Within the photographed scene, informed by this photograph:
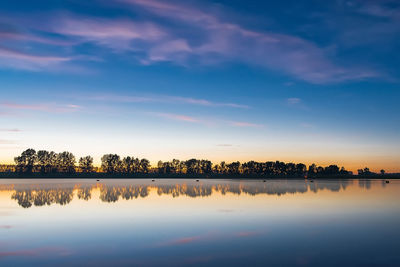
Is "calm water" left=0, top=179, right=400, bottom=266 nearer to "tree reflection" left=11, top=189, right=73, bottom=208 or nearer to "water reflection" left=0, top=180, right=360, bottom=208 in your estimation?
"tree reflection" left=11, top=189, right=73, bottom=208

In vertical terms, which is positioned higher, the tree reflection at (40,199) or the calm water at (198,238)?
the calm water at (198,238)

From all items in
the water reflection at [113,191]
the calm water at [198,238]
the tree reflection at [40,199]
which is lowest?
the water reflection at [113,191]

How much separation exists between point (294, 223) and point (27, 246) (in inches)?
760

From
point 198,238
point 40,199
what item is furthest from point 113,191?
point 198,238

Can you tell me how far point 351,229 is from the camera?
2403cm

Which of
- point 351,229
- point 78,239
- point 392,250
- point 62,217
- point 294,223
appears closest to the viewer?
point 392,250

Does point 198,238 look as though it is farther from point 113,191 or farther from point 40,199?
point 113,191

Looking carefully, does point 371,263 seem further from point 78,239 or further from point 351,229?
point 78,239

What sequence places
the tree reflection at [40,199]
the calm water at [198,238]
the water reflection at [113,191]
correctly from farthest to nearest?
the water reflection at [113,191], the tree reflection at [40,199], the calm water at [198,238]

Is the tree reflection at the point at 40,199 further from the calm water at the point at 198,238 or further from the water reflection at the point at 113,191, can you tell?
the calm water at the point at 198,238

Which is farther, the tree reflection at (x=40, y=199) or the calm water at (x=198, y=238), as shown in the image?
the tree reflection at (x=40, y=199)

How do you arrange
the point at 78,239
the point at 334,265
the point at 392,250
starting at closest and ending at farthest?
1. the point at 334,265
2. the point at 392,250
3. the point at 78,239

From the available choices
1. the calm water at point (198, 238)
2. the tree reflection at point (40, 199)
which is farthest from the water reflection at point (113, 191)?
the calm water at point (198, 238)

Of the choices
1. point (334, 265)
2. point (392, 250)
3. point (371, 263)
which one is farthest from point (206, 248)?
point (392, 250)
